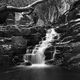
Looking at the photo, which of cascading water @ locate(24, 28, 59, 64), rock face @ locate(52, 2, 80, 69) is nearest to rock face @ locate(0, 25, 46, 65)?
cascading water @ locate(24, 28, 59, 64)

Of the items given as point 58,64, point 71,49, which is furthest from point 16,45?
point 71,49

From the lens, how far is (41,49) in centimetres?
2162

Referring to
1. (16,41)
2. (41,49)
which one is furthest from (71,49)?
(16,41)

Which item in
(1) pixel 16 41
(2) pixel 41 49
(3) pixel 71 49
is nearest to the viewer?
(3) pixel 71 49

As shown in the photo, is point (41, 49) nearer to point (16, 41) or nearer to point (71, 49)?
point (16, 41)

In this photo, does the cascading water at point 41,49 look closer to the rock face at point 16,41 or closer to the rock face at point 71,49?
the rock face at point 16,41

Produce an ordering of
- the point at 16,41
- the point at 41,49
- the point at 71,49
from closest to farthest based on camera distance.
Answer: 1. the point at 71,49
2. the point at 16,41
3. the point at 41,49

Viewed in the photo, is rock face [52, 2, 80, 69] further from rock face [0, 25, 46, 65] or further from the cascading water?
rock face [0, 25, 46, 65]

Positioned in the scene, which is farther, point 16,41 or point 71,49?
point 16,41

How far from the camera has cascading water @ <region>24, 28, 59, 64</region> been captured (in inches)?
785

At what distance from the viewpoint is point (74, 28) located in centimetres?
1912

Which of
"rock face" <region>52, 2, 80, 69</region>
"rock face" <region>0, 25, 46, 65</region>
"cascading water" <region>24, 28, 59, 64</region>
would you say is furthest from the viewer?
"cascading water" <region>24, 28, 59, 64</region>

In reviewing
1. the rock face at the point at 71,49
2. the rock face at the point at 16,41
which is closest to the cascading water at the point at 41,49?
the rock face at the point at 16,41

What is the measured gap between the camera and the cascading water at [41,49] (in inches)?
785
